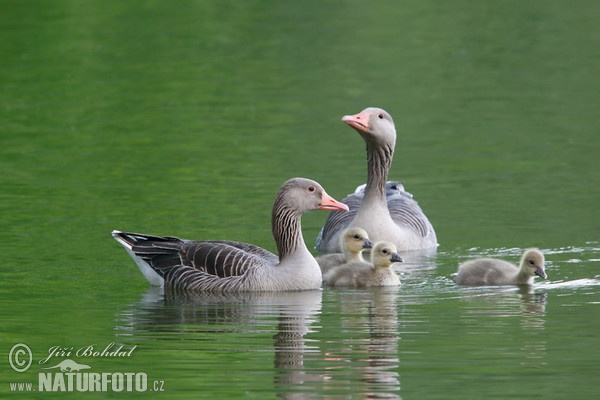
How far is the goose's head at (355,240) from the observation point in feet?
53.1

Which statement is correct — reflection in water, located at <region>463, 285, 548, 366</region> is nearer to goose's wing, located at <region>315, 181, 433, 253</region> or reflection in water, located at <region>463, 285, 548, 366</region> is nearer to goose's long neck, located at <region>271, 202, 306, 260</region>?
goose's long neck, located at <region>271, 202, 306, 260</region>

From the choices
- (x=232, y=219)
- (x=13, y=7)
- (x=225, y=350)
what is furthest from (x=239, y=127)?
(x=13, y=7)

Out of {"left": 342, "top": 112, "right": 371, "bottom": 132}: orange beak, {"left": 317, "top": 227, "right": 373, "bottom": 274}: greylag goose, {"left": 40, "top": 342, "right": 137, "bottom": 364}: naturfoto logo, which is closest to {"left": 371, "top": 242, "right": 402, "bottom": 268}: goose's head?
{"left": 317, "top": 227, "right": 373, "bottom": 274}: greylag goose

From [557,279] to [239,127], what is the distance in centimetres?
1186

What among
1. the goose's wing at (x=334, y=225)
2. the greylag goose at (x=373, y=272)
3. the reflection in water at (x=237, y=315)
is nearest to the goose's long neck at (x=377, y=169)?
the goose's wing at (x=334, y=225)

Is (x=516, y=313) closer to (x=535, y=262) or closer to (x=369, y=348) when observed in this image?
(x=535, y=262)

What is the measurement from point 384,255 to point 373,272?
285 millimetres

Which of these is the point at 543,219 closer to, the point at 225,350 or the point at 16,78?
the point at 225,350

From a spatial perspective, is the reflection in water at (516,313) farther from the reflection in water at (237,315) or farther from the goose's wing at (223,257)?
the goose's wing at (223,257)

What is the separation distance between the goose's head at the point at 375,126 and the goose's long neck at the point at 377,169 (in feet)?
0.36

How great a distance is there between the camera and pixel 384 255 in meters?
15.2

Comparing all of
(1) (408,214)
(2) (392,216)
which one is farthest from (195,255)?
(1) (408,214)

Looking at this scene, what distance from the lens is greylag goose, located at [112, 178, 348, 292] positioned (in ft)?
49.1

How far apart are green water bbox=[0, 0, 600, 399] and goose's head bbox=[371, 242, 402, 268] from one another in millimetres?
350
